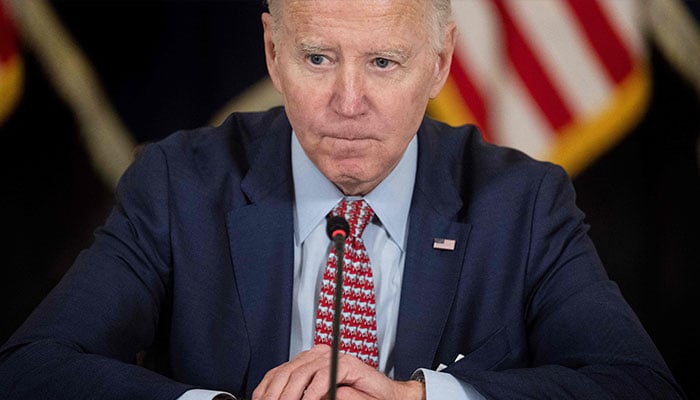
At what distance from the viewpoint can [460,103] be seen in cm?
343

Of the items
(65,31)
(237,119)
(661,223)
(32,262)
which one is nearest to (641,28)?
(661,223)

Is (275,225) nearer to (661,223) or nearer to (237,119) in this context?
(237,119)

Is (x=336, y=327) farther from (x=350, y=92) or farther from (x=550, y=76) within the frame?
(x=550, y=76)

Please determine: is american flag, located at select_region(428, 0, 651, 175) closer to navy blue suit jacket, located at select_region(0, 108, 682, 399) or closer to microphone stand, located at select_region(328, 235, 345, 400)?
navy blue suit jacket, located at select_region(0, 108, 682, 399)

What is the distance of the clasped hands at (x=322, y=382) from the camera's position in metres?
1.64

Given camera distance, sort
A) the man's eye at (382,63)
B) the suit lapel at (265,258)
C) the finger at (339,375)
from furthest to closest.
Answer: the suit lapel at (265,258) → the man's eye at (382,63) → the finger at (339,375)

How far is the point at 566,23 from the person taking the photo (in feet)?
11.2

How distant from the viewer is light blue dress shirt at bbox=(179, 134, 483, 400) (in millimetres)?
2031

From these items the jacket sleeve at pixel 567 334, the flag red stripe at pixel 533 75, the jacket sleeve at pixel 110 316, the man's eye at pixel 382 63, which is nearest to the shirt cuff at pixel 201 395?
the jacket sleeve at pixel 110 316

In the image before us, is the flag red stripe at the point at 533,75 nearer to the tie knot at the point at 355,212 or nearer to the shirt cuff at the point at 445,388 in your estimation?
the tie knot at the point at 355,212

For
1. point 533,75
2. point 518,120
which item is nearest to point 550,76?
point 533,75

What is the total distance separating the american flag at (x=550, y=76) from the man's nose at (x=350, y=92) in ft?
5.24

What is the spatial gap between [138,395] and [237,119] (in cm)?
79

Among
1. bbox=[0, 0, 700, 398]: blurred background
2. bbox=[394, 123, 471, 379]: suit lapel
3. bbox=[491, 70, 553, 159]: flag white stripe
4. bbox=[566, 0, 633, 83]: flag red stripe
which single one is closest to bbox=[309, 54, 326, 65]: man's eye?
bbox=[394, 123, 471, 379]: suit lapel
